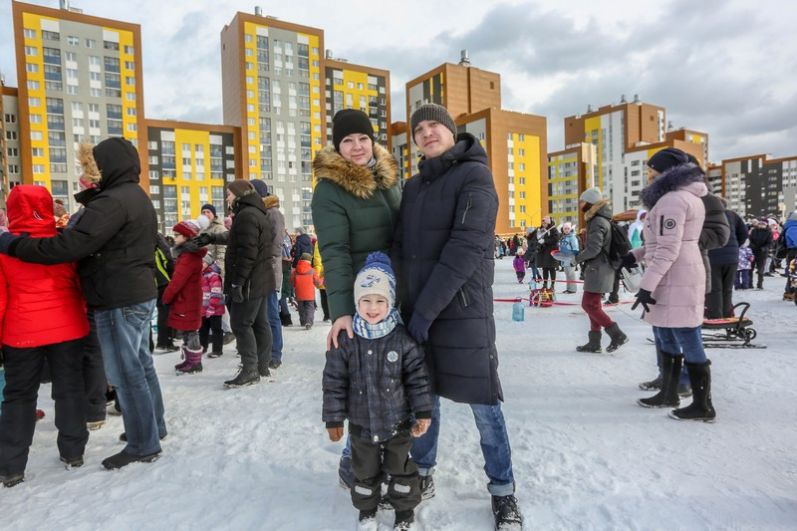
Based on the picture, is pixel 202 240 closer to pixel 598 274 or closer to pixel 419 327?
pixel 419 327

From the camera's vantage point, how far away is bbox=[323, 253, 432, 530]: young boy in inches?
84.0

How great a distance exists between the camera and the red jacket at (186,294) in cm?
500

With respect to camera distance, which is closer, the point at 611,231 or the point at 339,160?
the point at 339,160

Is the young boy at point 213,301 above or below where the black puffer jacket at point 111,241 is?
below

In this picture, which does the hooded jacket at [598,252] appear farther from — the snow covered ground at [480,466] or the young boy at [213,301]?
the young boy at [213,301]

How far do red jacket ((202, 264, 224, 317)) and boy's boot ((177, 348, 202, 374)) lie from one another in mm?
651

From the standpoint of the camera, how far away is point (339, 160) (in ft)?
7.91

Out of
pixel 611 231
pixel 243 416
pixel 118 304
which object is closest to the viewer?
pixel 118 304

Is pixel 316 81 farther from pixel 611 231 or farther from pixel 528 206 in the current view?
pixel 611 231

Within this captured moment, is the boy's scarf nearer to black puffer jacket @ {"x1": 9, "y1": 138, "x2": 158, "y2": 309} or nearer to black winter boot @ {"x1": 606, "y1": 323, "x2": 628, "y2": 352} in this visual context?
black puffer jacket @ {"x1": 9, "y1": 138, "x2": 158, "y2": 309}

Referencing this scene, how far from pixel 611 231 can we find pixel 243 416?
4618 mm

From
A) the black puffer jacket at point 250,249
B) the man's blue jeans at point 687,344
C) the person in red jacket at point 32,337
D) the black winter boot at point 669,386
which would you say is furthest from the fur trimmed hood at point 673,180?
the person in red jacket at point 32,337

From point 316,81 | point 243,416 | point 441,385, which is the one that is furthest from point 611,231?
point 316,81

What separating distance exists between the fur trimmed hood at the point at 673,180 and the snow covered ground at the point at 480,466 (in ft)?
5.52
